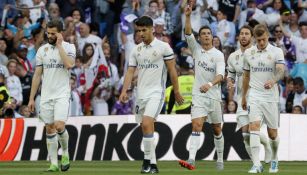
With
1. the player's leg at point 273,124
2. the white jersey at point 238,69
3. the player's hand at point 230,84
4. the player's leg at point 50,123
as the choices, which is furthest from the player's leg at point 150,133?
the white jersey at point 238,69

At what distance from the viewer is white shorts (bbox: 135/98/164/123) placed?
2089 cm

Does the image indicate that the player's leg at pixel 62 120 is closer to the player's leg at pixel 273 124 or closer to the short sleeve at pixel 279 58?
the player's leg at pixel 273 124

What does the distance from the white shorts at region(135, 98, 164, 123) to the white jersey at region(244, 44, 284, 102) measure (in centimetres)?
171

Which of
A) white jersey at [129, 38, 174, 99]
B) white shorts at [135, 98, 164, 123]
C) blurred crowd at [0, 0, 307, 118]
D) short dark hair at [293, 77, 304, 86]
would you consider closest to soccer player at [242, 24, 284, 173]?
white jersey at [129, 38, 174, 99]

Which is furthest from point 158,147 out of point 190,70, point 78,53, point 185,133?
point 78,53

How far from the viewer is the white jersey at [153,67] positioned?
69.2 ft

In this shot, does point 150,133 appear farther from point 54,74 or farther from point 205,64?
point 205,64

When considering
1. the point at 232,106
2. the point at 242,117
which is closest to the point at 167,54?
the point at 242,117

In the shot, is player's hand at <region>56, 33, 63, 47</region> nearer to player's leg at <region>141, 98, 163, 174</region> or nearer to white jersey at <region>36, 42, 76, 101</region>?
white jersey at <region>36, 42, 76, 101</region>

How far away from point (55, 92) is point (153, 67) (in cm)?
199

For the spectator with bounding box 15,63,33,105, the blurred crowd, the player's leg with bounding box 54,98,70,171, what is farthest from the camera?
the spectator with bounding box 15,63,33,105

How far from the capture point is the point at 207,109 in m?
23.4

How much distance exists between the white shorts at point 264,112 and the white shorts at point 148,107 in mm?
1667

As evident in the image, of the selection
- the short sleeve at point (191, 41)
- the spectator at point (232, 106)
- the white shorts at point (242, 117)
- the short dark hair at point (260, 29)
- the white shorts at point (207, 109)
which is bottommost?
the spectator at point (232, 106)
